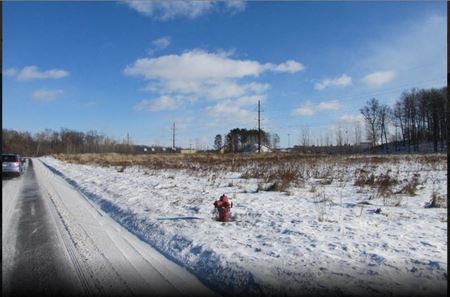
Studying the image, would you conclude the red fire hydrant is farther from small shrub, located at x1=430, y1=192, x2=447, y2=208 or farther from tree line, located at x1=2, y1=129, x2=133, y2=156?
tree line, located at x1=2, y1=129, x2=133, y2=156

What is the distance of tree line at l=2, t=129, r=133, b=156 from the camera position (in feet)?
437

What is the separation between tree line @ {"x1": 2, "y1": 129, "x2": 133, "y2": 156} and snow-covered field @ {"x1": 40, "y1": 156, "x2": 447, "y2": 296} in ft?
401

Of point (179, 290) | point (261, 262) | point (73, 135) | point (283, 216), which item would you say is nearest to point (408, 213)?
point (283, 216)

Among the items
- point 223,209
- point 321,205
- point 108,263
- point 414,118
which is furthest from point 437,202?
point 414,118

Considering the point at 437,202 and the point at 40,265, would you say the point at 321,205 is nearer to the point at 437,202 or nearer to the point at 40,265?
the point at 437,202

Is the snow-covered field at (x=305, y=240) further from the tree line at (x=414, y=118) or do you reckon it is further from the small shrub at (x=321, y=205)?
the tree line at (x=414, y=118)

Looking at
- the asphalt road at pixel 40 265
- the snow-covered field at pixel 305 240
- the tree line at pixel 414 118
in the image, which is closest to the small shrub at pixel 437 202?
the snow-covered field at pixel 305 240

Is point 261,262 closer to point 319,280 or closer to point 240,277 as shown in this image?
point 240,277

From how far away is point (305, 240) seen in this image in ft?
21.5

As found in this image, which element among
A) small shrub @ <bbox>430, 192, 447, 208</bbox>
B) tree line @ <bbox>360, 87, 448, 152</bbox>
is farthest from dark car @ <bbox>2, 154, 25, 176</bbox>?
tree line @ <bbox>360, 87, 448, 152</bbox>

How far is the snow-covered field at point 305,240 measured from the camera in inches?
189

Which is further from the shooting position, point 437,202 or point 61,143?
point 61,143

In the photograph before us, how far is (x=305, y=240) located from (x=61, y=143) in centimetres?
14983

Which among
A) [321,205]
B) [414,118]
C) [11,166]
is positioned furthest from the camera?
[414,118]
